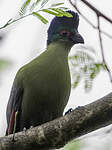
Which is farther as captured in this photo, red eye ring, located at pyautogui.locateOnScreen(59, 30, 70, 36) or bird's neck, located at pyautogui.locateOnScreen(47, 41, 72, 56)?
red eye ring, located at pyautogui.locateOnScreen(59, 30, 70, 36)

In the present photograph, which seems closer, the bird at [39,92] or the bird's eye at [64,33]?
the bird at [39,92]

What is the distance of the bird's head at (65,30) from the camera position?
3.92 meters

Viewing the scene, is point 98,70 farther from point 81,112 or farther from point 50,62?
point 50,62

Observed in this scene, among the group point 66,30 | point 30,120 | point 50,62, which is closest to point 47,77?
point 50,62

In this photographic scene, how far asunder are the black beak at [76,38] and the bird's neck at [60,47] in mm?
95

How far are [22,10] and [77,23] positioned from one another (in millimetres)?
1748

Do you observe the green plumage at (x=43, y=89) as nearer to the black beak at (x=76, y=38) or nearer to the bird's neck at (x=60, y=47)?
the bird's neck at (x=60, y=47)

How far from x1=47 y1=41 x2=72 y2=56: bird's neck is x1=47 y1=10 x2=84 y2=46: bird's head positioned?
0.15ft

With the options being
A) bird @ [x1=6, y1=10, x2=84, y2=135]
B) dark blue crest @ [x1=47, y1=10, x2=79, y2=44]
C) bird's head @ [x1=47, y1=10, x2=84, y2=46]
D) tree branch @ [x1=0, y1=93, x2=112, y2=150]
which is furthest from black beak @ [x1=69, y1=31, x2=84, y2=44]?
tree branch @ [x1=0, y1=93, x2=112, y2=150]

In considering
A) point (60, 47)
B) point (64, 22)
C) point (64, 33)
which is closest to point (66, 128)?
point (60, 47)

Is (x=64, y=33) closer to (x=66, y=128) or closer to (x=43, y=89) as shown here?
(x=43, y=89)

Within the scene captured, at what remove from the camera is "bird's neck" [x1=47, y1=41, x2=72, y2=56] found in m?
3.84

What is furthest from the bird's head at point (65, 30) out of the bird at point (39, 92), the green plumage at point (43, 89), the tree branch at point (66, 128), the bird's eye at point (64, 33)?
the tree branch at point (66, 128)

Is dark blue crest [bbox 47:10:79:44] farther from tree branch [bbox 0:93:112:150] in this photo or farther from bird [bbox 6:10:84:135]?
tree branch [bbox 0:93:112:150]
